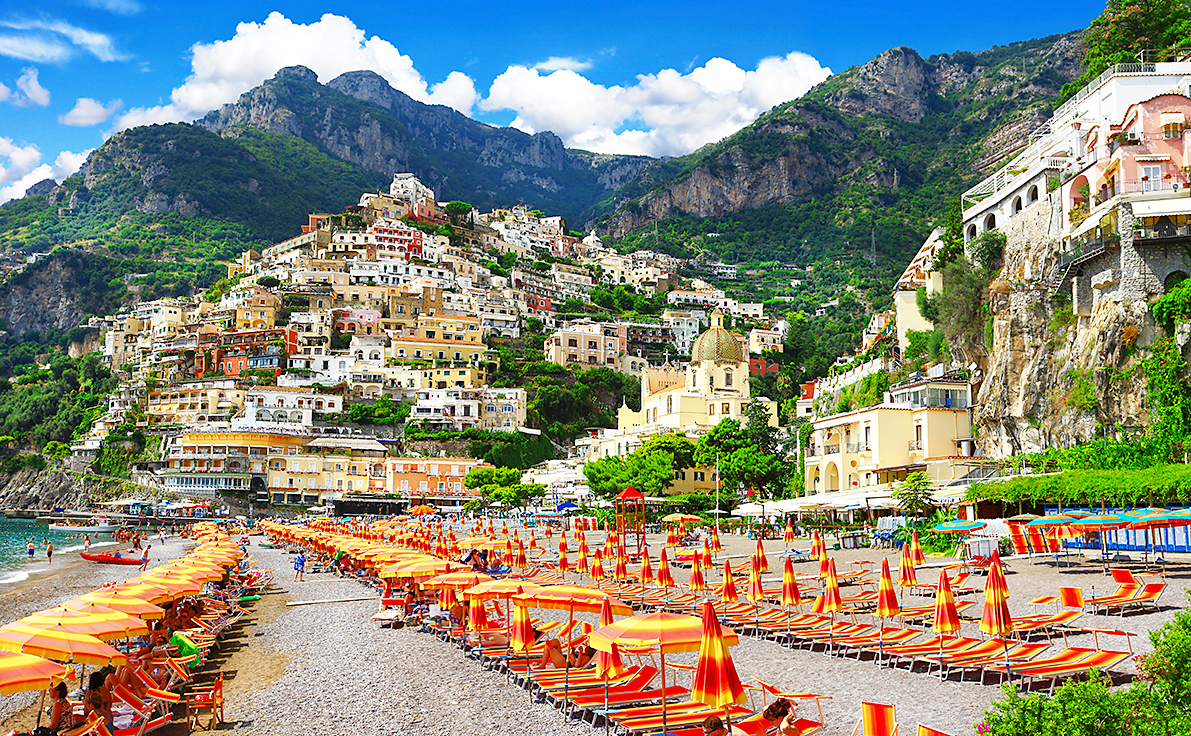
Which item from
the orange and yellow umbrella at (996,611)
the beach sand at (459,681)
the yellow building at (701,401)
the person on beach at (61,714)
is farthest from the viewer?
the yellow building at (701,401)

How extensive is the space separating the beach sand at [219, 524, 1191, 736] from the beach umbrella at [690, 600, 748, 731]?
1998mm

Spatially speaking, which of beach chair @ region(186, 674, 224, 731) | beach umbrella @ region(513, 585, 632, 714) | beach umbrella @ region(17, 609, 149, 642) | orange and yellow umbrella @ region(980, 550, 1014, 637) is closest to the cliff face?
orange and yellow umbrella @ region(980, 550, 1014, 637)

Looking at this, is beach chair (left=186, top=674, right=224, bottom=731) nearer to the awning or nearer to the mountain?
the awning

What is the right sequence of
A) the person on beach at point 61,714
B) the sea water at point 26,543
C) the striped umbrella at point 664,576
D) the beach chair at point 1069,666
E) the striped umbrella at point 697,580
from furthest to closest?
the sea water at point 26,543 → the striped umbrella at point 664,576 → the striped umbrella at point 697,580 → the person on beach at point 61,714 → the beach chair at point 1069,666

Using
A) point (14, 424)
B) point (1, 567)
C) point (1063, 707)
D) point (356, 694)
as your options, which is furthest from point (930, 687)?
point (14, 424)

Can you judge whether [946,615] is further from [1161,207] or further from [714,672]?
[1161,207]

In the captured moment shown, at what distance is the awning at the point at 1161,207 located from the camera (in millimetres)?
30047

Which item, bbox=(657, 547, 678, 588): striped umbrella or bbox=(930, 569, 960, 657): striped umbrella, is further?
bbox=(657, 547, 678, 588): striped umbrella

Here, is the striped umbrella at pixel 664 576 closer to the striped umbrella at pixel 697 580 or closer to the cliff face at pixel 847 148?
the striped umbrella at pixel 697 580

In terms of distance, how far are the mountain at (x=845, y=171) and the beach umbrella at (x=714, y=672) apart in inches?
6014

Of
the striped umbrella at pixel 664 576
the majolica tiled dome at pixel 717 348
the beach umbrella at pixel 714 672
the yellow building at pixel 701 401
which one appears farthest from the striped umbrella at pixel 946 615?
the majolica tiled dome at pixel 717 348

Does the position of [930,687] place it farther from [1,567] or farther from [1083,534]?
[1,567]

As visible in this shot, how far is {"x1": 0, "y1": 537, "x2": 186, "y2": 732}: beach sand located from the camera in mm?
14312

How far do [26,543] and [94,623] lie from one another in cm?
5358
